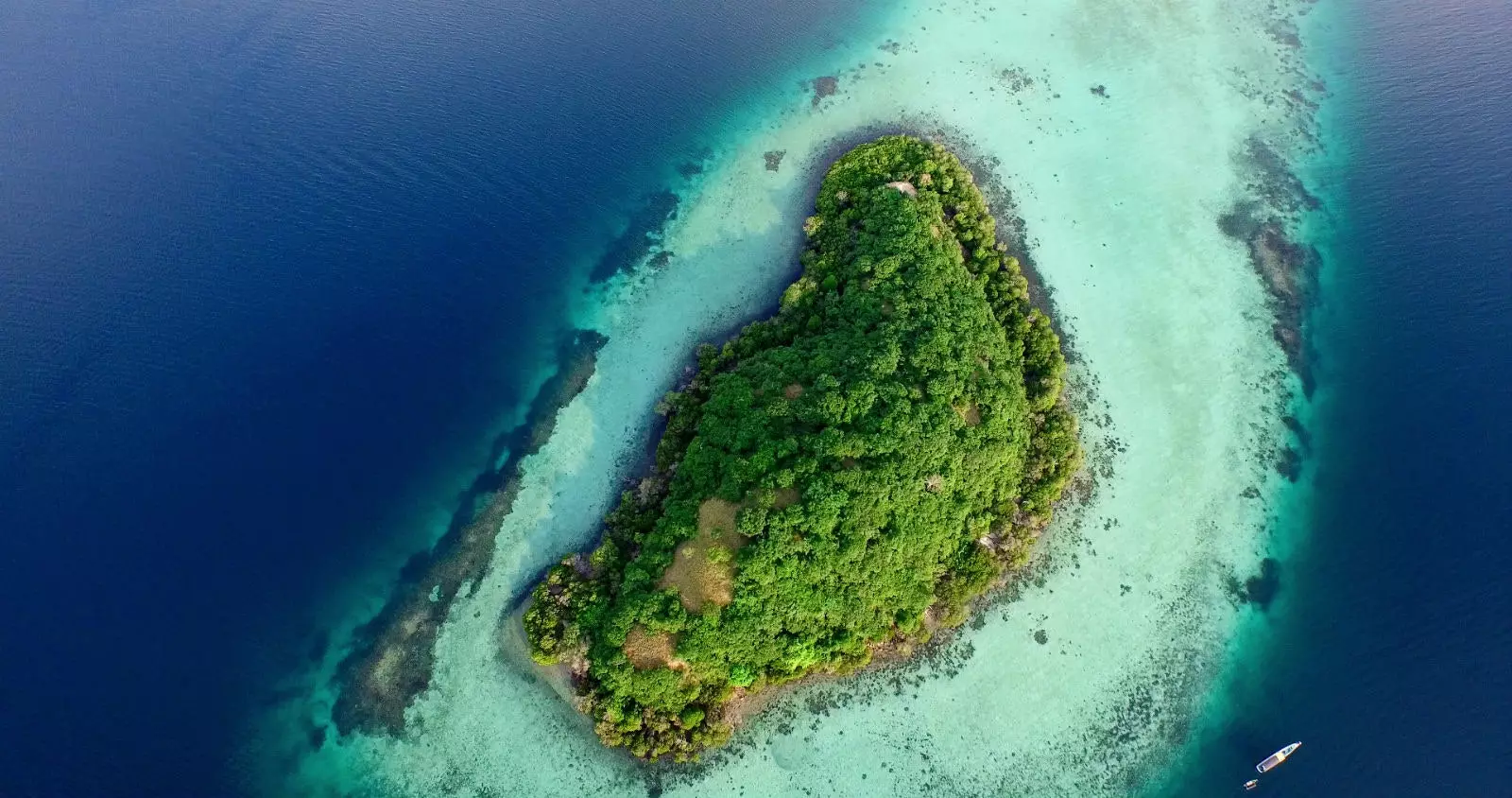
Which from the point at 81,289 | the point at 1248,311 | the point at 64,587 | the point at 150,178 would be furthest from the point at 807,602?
the point at 150,178

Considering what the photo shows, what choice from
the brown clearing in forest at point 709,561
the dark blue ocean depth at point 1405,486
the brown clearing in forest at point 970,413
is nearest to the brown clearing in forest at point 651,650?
the brown clearing in forest at point 709,561

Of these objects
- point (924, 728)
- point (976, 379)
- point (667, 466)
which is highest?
point (667, 466)

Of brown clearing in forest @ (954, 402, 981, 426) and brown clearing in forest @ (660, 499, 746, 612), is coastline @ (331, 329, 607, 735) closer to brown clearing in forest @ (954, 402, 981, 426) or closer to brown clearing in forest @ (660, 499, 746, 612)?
brown clearing in forest @ (660, 499, 746, 612)

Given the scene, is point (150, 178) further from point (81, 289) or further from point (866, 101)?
point (866, 101)

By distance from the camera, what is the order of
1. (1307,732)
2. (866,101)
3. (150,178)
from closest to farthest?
(1307,732)
(150,178)
(866,101)

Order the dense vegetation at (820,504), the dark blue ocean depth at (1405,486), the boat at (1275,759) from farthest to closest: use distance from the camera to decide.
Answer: the dark blue ocean depth at (1405,486)
the boat at (1275,759)
the dense vegetation at (820,504)

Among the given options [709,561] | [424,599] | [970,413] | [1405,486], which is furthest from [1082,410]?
[424,599]

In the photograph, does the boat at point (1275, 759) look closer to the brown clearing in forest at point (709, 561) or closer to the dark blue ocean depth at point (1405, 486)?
the dark blue ocean depth at point (1405, 486)
